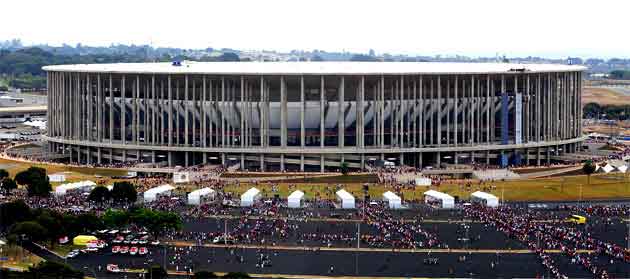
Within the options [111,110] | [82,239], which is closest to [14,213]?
[82,239]

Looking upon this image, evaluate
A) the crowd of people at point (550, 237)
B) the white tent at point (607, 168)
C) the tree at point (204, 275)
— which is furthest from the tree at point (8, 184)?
the white tent at point (607, 168)

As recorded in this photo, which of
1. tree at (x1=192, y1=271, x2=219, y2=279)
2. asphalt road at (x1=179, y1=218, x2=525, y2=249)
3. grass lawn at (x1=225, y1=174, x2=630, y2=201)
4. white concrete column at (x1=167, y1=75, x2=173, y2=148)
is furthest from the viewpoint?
white concrete column at (x1=167, y1=75, x2=173, y2=148)

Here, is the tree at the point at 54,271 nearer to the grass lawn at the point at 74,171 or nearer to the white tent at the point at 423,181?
the grass lawn at the point at 74,171

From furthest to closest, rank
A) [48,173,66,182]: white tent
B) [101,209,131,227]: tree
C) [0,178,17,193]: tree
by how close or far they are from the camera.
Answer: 1. [48,173,66,182]: white tent
2. [0,178,17,193]: tree
3. [101,209,131,227]: tree

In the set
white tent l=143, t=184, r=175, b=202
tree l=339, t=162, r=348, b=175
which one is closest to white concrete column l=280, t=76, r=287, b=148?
tree l=339, t=162, r=348, b=175

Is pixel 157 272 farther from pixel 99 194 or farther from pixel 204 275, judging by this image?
pixel 99 194

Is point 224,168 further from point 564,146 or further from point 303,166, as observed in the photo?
point 564,146

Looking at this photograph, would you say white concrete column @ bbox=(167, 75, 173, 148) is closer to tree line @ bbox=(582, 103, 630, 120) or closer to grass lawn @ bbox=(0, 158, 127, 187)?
grass lawn @ bbox=(0, 158, 127, 187)
